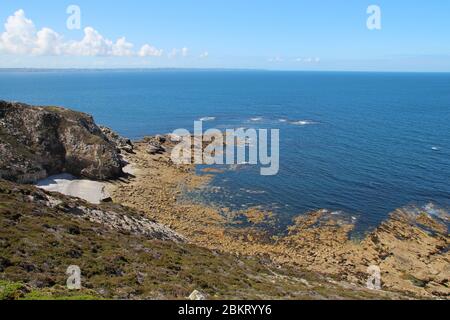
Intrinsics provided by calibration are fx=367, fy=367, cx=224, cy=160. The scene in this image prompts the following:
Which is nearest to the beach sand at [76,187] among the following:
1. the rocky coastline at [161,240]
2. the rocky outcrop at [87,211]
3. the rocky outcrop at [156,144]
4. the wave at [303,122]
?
the rocky coastline at [161,240]

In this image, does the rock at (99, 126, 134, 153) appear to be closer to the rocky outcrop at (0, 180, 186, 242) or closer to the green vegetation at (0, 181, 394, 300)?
the rocky outcrop at (0, 180, 186, 242)

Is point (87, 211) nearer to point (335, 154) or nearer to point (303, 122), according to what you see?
point (335, 154)

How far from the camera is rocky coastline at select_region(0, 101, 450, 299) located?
23609 mm

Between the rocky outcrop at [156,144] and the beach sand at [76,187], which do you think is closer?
the beach sand at [76,187]

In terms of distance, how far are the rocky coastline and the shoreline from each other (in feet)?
0.47

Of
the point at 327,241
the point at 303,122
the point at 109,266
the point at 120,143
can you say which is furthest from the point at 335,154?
the point at 109,266

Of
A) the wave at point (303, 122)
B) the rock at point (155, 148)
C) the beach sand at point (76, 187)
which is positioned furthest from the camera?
the wave at point (303, 122)

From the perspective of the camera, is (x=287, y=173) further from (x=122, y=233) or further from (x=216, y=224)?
(x=122, y=233)

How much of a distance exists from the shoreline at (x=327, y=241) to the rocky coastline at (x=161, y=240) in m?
0.14

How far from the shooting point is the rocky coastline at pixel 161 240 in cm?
2361

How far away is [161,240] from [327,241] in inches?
787

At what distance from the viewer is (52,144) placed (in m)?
59.9

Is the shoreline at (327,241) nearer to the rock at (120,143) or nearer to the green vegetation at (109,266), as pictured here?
the green vegetation at (109,266)

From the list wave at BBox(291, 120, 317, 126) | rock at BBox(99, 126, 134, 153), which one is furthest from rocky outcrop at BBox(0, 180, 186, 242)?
wave at BBox(291, 120, 317, 126)
